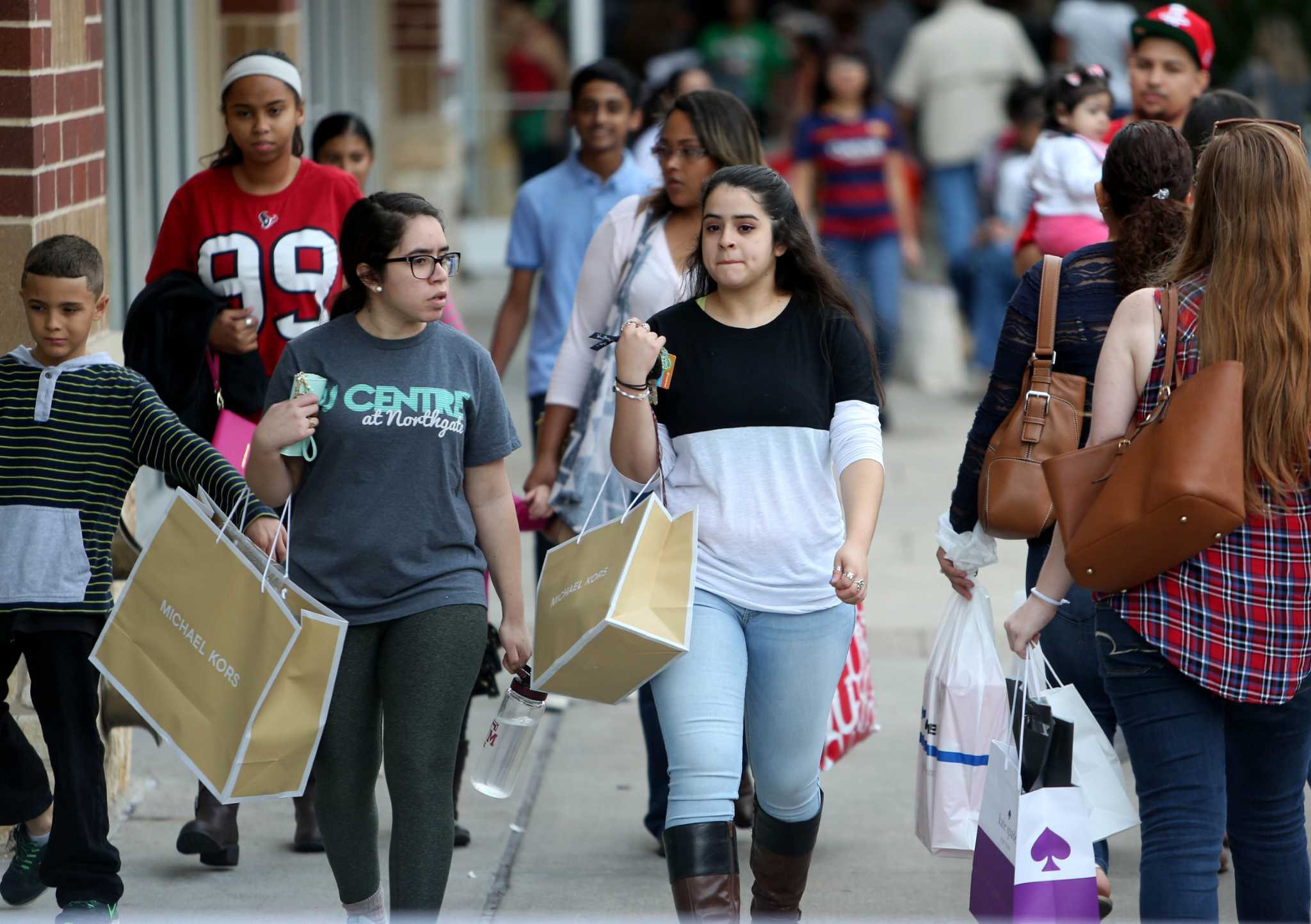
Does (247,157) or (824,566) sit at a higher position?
(247,157)

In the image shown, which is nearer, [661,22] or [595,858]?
[595,858]

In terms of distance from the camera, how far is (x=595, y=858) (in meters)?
4.77

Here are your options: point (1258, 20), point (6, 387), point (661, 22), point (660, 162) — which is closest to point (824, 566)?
point (660, 162)

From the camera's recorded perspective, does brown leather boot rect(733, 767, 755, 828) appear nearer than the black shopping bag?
No

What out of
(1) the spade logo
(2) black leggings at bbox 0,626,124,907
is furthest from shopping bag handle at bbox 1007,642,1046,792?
(2) black leggings at bbox 0,626,124,907

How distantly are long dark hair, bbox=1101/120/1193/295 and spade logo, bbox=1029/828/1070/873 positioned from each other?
1.17m

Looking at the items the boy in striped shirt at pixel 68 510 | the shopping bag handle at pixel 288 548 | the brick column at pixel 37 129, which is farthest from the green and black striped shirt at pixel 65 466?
the brick column at pixel 37 129

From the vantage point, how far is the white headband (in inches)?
186

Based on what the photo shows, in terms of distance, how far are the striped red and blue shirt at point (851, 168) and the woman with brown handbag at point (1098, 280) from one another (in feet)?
19.2

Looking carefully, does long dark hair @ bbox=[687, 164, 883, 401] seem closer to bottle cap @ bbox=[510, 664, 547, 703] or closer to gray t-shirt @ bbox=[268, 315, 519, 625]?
gray t-shirt @ bbox=[268, 315, 519, 625]

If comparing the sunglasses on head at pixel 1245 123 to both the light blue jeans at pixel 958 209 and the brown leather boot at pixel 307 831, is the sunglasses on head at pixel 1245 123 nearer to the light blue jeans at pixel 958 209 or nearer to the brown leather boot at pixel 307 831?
the brown leather boot at pixel 307 831

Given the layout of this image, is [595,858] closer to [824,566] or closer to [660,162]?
[824,566]

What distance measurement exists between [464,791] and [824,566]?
6.34ft

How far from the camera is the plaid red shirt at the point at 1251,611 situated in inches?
125
